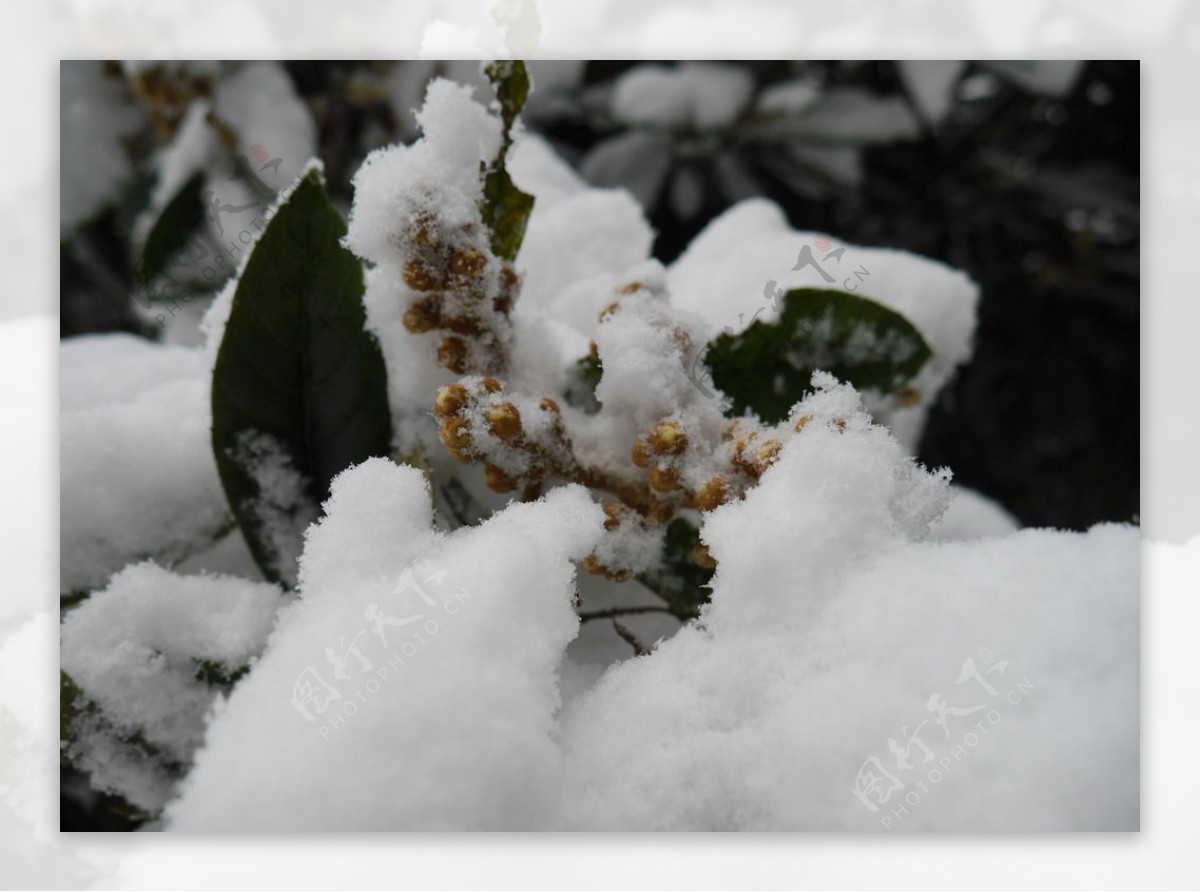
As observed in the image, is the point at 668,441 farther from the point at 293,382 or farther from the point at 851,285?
the point at 851,285

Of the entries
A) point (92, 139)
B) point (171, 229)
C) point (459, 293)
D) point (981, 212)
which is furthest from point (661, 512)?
point (981, 212)

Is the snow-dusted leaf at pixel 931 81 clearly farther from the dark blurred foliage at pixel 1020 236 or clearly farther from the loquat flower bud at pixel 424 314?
the loquat flower bud at pixel 424 314

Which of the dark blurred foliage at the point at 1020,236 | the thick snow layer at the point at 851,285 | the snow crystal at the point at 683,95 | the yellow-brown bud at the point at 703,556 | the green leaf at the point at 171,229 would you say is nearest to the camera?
the yellow-brown bud at the point at 703,556

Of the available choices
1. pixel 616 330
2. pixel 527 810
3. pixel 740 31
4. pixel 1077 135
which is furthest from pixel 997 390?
pixel 527 810

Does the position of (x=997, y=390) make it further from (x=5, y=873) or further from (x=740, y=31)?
(x=5, y=873)

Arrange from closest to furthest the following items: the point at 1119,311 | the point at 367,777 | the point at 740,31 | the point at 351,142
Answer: the point at 367,777 → the point at 740,31 → the point at 351,142 → the point at 1119,311

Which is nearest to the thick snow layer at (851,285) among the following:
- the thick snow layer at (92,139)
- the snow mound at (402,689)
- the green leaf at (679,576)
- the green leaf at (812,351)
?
the green leaf at (812,351)
